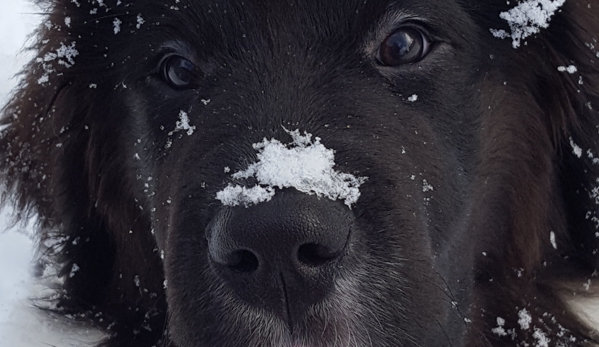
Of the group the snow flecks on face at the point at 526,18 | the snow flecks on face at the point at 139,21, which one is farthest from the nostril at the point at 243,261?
the snow flecks on face at the point at 526,18

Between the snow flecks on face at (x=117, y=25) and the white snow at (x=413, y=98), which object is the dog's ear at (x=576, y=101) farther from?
the snow flecks on face at (x=117, y=25)

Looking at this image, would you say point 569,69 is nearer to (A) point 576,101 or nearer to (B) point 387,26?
(A) point 576,101

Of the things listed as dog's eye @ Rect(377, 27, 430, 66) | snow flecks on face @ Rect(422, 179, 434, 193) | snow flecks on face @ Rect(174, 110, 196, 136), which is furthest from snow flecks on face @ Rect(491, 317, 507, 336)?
snow flecks on face @ Rect(174, 110, 196, 136)

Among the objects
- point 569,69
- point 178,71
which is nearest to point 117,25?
point 178,71

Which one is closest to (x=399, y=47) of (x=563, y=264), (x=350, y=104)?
(x=350, y=104)

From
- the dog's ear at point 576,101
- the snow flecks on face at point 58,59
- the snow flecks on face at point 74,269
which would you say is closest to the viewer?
the dog's ear at point 576,101

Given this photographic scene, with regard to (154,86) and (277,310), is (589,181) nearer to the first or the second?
(277,310)
